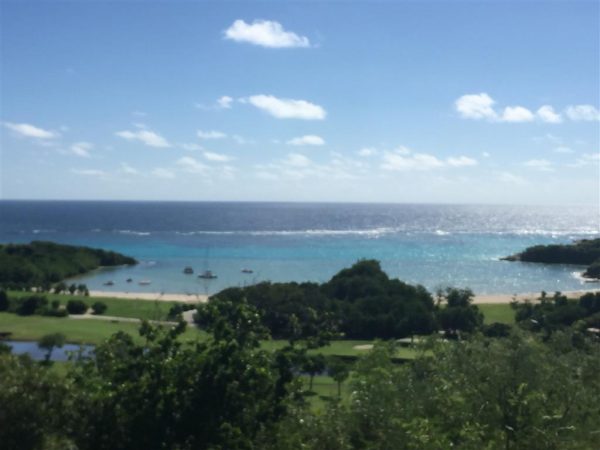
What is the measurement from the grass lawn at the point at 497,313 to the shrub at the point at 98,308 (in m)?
25.5

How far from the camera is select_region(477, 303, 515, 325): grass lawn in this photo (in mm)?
41281

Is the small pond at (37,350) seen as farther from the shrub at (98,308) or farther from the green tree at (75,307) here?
the shrub at (98,308)

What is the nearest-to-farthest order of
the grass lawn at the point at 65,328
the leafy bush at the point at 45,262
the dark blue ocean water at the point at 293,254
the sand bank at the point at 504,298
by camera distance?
the grass lawn at the point at 65,328, the sand bank at the point at 504,298, the leafy bush at the point at 45,262, the dark blue ocean water at the point at 293,254

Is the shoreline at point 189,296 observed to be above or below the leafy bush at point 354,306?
below

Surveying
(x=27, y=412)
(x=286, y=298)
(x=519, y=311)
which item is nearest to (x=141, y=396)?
(x=27, y=412)

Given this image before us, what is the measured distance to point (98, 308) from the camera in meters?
44.9

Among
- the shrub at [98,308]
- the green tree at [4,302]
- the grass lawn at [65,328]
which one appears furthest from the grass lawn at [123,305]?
the grass lawn at [65,328]

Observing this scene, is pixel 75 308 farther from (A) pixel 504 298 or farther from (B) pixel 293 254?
(B) pixel 293 254

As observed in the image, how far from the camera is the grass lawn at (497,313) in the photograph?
41.3m

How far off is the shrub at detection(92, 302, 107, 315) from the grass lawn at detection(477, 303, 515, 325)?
25.5m

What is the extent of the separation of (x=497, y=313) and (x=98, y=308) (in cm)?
2725

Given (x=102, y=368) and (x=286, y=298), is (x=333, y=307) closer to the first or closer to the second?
(x=286, y=298)

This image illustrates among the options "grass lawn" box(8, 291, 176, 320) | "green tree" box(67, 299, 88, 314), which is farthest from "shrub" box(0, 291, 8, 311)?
"green tree" box(67, 299, 88, 314)

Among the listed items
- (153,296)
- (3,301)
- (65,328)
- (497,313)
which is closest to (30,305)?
(3,301)
